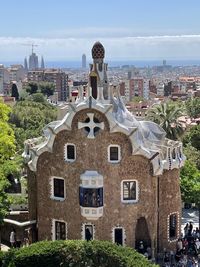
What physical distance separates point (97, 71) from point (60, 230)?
10475 mm

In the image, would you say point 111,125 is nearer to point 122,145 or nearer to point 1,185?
point 122,145

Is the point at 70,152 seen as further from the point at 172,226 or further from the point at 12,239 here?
the point at 172,226

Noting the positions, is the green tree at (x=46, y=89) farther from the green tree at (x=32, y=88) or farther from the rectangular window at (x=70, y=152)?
the rectangular window at (x=70, y=152)

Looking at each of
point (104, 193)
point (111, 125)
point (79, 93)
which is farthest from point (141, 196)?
point (79, 93)

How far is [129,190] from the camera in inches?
1286

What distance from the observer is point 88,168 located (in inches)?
1266

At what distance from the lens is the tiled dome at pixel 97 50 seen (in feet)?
111

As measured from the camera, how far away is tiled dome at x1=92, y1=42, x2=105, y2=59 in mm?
33844

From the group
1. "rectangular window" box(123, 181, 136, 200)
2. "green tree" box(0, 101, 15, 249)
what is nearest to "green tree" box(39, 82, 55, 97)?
"green tree" box(0, 101, 15, 249)

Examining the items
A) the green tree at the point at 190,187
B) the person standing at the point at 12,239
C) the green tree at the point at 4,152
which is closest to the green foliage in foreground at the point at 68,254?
the green tree at the point at 4,152

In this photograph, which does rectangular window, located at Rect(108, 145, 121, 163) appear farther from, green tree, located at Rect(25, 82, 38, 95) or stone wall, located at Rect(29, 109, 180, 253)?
green tree, located at Rect(25, 82, 38, 95)

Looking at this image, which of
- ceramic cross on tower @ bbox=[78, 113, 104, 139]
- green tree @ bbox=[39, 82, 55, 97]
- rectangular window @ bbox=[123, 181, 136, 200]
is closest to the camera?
ceramic cross on tower @ bbox=[78, 113, 104, 139]

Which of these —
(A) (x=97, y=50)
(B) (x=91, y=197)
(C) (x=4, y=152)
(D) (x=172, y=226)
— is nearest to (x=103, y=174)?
(B) (x=91, y=197)

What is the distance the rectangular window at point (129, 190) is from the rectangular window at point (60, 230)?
14.7 ft
